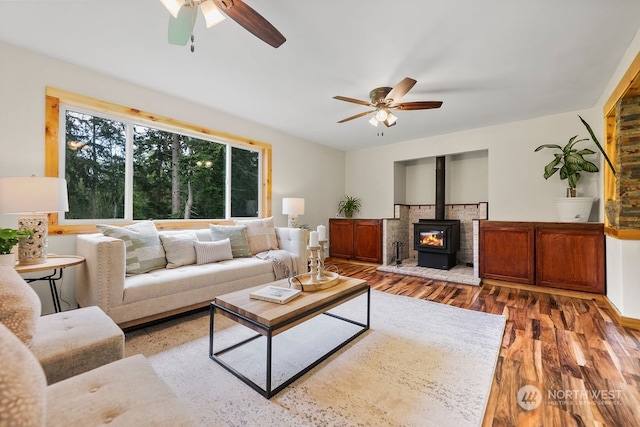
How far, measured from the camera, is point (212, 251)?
2.93 meters

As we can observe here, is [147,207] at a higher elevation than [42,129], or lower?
lower

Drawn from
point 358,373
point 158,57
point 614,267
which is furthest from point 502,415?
point 158,57

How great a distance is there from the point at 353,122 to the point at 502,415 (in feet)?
12.1

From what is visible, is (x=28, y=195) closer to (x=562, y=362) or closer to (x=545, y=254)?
Result: (x=562, y=362)

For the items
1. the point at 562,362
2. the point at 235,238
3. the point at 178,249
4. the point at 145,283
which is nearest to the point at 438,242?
the point at 562,362

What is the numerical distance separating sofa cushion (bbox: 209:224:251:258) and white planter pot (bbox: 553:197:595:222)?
4089 millimetres

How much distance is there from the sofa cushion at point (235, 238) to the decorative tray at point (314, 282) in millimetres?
1293

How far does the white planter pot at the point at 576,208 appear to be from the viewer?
11.0 ft

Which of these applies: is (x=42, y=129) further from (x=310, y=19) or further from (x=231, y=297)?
(x=310, y=19)

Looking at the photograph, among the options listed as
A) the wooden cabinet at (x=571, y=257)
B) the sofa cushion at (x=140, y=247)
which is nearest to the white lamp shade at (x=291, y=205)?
the sofa cushion at (x=140, y=247)

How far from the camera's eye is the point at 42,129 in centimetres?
245

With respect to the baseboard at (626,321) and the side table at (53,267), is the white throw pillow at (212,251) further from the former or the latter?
the baseboard at (626,321)

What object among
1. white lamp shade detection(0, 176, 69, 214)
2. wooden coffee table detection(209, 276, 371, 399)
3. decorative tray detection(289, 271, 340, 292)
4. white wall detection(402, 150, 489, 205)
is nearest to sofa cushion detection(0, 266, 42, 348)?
wooden coffee table detection(209, 276, 371, 399)

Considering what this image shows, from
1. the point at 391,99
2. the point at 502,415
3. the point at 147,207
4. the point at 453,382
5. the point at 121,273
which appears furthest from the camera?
the point at 147,207
